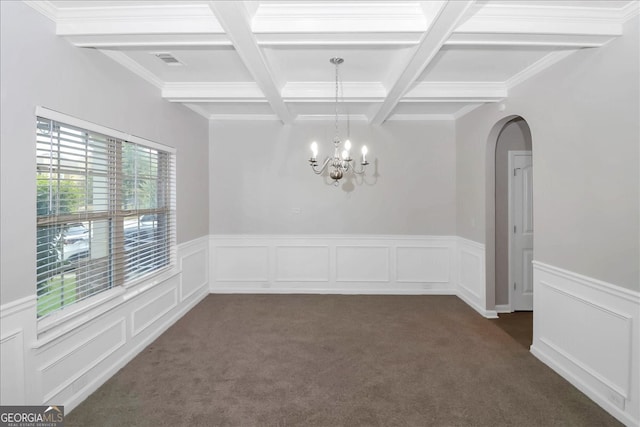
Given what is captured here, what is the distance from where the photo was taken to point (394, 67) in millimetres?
3027

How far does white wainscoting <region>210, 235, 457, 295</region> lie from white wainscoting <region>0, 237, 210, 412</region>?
1.09 metres

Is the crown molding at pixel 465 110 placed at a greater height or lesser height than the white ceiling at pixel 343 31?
greater

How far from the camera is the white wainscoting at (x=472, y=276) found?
13.4 feet

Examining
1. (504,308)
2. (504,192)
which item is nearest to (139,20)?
(504,192)

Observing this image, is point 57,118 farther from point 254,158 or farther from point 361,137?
point 361,137

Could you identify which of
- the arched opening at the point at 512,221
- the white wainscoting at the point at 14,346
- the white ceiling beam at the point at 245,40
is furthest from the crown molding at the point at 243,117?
the white wainscoting at the point at 14,346

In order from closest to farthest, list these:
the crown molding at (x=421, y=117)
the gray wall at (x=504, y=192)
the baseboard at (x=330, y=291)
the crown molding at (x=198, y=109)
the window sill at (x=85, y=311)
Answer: the window sill at (x=85, y=311) < the gray wall at (x=504, y=192) < the crown molding at (x=198, y=109) < the crown molding at (x=421, y=117) < the baseboard at (x=330, y=291)

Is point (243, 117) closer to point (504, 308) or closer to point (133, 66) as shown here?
point (133, 66)

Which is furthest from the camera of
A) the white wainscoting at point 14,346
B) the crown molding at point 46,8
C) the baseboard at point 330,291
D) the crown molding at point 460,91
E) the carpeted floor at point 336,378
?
the baseboard at point 330,291

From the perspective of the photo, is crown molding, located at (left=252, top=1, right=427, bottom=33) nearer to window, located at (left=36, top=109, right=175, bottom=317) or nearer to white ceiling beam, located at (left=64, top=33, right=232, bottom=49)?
white ceiling beam, located at (left=64, top=33, right=232, bottom=49)

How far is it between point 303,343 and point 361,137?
123 inches

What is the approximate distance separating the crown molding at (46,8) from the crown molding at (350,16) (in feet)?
4.50

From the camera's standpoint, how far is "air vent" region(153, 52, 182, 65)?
2863 millimetres

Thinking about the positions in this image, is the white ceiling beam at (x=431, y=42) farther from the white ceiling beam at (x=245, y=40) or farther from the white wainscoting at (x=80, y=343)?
the white wainscoting at (x=80, y=343)
